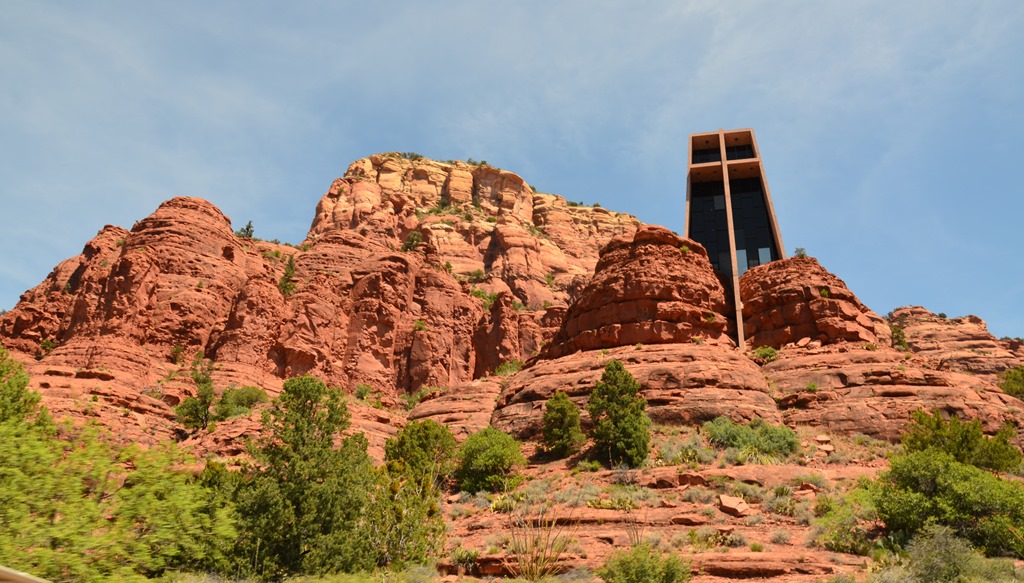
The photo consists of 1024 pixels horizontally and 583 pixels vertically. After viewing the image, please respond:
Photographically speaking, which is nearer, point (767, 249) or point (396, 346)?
point (767, 249)

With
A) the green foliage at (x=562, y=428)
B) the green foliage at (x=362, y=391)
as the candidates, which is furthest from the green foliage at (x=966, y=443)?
the green foliage at (x=362, y=391)

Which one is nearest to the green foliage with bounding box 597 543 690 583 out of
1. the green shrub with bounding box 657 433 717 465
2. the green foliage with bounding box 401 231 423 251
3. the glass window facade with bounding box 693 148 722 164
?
the green shrub with bounding box 657 433 717 465

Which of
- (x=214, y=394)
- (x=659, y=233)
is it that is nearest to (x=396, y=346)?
(x=214, y=394)

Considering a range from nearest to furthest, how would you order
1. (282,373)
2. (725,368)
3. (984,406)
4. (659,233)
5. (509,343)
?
(984,406), (725,368), (659,233), (282,373), (509,343)

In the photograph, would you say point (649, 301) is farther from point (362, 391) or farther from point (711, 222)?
point (362, 391)

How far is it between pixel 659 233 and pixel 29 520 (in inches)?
1628

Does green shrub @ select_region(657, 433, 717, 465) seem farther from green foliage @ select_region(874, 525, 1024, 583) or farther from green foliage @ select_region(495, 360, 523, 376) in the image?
green foliage @ select_region(495, 360, 523, 376)

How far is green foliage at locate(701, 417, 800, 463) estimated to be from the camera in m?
32.0

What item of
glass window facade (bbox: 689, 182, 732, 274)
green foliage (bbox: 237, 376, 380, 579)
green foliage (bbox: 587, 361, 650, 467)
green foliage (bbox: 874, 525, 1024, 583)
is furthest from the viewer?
glass window facade (bbox: 689, 182, 732, 274)

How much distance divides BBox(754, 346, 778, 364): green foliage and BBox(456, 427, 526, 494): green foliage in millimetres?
17420

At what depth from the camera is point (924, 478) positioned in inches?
953

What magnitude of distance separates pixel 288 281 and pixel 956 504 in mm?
53137

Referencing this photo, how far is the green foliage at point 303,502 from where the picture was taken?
22.2 m

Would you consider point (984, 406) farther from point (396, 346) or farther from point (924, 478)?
point (396, 346)
